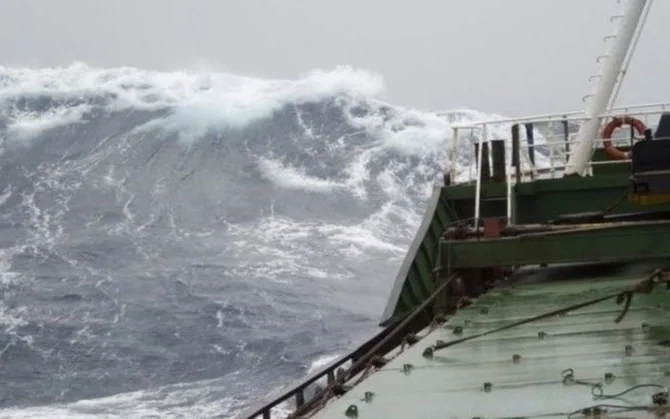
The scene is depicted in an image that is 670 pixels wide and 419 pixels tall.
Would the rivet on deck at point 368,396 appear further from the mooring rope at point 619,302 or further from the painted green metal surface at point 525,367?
the mooring rope at point 619,302

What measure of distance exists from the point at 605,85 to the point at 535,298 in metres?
4.68

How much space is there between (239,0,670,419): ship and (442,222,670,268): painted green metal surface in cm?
1

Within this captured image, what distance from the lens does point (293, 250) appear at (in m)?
39.3

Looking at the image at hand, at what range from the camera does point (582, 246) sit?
453 inches

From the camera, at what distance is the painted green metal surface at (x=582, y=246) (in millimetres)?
11320

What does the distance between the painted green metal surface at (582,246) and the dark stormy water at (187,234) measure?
15.9 feet

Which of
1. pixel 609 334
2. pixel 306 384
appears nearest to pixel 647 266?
pixel 609 334

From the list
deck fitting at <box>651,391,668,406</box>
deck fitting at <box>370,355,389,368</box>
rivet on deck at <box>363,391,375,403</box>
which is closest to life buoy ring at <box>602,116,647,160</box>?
deck fitting at <box>370,355,389,368</box>

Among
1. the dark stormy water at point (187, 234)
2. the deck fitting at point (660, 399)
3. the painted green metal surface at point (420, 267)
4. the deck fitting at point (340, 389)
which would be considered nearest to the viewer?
the deck fitting at point (660, 399)

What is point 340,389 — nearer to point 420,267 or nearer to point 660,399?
point 660,399

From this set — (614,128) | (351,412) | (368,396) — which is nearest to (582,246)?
(614,128)

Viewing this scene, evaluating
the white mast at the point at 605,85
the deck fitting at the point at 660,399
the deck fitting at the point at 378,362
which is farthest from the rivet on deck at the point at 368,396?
the white mast at the point at 605,85

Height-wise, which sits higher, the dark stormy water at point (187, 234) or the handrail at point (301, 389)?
the dark stormy water at point (187, 234)

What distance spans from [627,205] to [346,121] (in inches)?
1897
